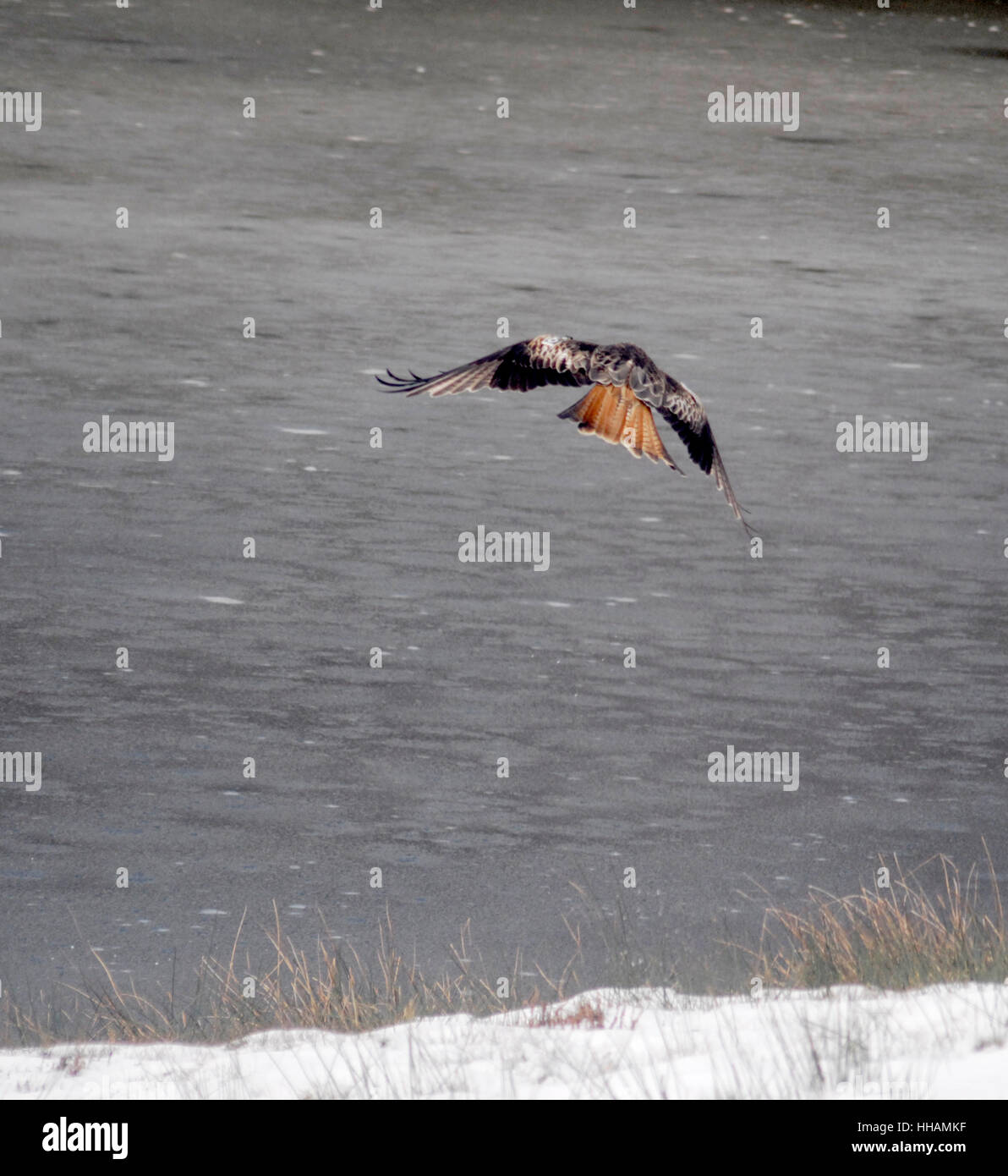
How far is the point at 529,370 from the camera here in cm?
837

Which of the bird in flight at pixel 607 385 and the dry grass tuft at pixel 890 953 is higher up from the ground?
the bird in flight at pixel 607 385

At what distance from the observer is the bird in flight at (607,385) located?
803 cm

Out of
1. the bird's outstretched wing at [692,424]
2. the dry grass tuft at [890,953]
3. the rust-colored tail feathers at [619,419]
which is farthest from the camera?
the bird's outstretched wing at [692,424]

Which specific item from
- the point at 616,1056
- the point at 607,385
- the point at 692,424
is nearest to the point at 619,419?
the point at 607,385

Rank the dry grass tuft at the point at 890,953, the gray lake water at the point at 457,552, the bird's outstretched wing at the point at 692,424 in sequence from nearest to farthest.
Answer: the dry grass tuft at the point at 890,953
the bird's outstretched wing at the point at 692,424
the gray lake water at the point at 457,552

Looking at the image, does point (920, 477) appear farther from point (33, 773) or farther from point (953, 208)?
point (953, 208)

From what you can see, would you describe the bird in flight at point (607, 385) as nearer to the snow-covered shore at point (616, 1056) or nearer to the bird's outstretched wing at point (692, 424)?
the bird's outstretched wing at point (692, 424)

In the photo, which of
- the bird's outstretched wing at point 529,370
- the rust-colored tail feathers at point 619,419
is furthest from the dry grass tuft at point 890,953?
the bird's outstretched wing at point 529,370

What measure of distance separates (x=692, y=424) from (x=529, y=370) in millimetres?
673

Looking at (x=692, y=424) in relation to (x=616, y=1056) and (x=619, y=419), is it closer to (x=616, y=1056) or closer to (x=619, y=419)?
(x=619, y=419)

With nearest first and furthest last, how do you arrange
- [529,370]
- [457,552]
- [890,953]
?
1. [529,370]
2. [890,953]
3. [457,552]

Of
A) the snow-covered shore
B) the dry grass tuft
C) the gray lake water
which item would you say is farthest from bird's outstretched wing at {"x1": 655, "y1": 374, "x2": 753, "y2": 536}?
the gray lake water

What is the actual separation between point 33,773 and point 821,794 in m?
4.69

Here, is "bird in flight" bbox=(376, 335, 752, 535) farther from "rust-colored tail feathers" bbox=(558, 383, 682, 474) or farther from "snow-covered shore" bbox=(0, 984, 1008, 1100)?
"snow-covered shore" bbox=(0, 984, 1008, 1100)
